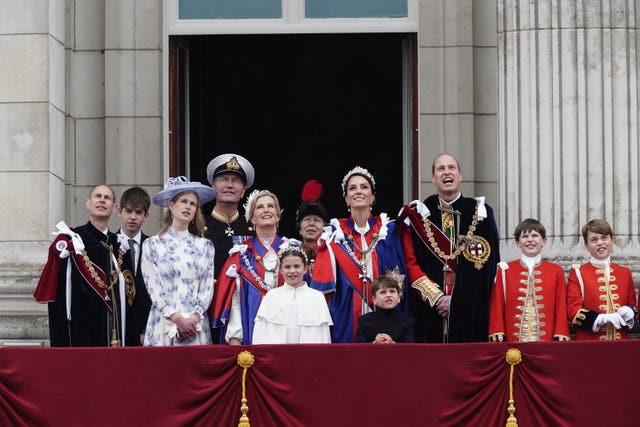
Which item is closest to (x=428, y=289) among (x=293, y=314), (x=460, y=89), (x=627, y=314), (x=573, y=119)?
(x=293, y=314)

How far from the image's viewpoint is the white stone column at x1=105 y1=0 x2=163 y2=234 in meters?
16.3

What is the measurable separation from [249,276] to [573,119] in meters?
3.33

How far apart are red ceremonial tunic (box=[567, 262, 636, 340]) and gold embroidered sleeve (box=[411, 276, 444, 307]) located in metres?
1.01

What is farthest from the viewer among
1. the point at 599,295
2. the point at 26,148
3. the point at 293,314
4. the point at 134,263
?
the point at 26,148

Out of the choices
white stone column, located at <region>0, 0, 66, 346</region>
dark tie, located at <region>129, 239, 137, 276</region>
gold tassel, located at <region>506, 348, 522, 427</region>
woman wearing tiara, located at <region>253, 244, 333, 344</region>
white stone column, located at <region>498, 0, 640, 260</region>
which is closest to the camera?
gold tassel, located at <region>506, 348, 522, 427</region>

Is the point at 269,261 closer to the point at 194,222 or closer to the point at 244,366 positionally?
the point at 194,222

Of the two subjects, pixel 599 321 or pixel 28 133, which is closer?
pixel 599 321

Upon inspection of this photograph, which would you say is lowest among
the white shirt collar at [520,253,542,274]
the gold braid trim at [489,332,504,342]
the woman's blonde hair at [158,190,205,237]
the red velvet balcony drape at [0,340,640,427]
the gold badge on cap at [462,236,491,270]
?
the red velvet balcony drape at [0,340,640,427]

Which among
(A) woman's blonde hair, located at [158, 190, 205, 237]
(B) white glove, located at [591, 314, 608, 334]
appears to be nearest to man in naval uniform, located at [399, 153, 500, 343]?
(B) white glove, located at [591, 314, 608, 334]

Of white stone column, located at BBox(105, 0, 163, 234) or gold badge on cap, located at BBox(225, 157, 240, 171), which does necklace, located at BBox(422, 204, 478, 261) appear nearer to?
gold badge on cap, located at BBox(225, 157, 240, 171)

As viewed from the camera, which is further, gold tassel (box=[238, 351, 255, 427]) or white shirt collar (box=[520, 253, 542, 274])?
white shirt collar (box=[520, 253, 542, 274])

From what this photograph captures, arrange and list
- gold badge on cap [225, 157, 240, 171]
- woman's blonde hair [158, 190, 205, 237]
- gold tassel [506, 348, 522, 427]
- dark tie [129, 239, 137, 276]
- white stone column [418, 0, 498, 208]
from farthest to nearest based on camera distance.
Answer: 1. white stone column [418, 0, 498, 208]
2. gold badge on cap [225, 157, 240, 171]
3. dark tie [129, 239, 137, 276]
4. woman's blonde hair [158, 190, 205, 237]
5. gold tassel [506, 348, 522, 427]

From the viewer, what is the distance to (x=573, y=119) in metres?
14.9

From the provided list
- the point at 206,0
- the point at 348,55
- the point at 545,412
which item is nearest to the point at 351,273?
the point at 545,412
